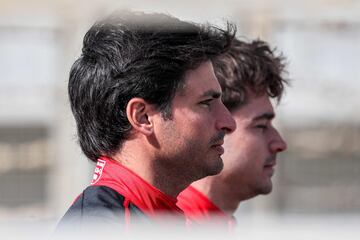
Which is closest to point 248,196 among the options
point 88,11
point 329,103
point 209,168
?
point 209,168

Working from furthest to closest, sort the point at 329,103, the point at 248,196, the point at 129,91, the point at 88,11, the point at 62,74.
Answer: the point at 329,103 → the point at 62,74 → the point at 88,11 → the point at 248,196 → the point at 129,91

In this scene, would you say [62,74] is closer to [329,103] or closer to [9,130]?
[9,130]

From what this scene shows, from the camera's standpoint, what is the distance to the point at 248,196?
303 centimetres

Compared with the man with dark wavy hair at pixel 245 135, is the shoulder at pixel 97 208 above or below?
below

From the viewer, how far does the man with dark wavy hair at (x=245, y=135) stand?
3.00 metres

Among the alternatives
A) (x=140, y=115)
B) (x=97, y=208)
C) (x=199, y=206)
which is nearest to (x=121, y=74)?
(x=140, y=115)

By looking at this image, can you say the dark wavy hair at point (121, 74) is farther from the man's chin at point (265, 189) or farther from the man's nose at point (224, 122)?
the man's chin at point (265, 189)

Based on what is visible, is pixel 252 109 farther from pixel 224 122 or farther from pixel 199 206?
pixel 224 122

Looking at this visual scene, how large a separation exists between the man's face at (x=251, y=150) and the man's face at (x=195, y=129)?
99cm

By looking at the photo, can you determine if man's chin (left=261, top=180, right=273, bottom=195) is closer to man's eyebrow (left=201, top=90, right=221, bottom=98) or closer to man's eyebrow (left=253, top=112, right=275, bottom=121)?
man's eyebrow (left=253, top=112, right=275, bottom=121)

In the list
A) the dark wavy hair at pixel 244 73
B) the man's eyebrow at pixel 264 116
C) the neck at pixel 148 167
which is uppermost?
the dark wavy hair at pixel 244 73

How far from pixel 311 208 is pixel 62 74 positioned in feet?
6.94

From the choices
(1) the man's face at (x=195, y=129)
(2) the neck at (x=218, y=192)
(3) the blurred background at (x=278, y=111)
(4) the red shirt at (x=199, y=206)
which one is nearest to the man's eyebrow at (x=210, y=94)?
(1) the man's face at (x=195, y=129)

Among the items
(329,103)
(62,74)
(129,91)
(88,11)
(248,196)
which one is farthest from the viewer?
(329,103)
